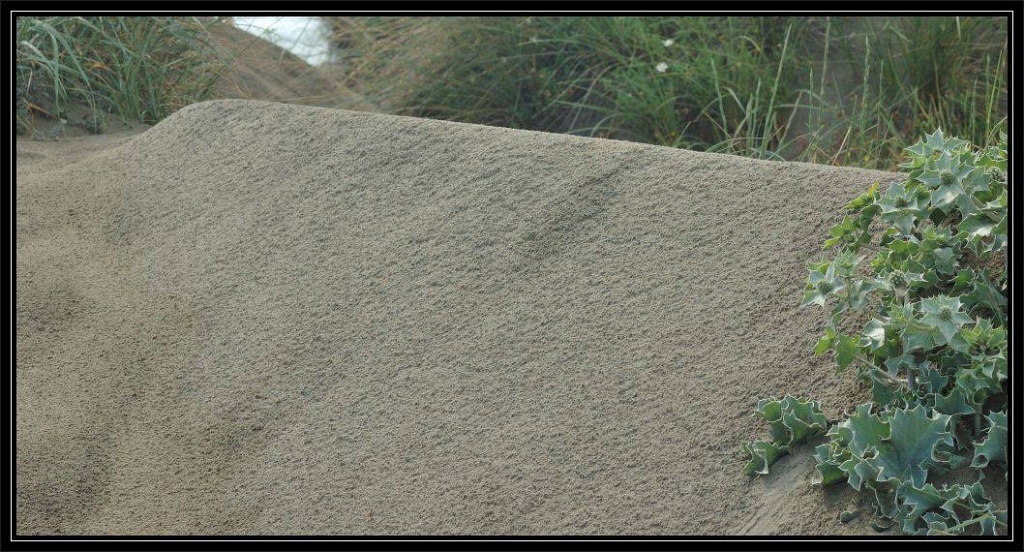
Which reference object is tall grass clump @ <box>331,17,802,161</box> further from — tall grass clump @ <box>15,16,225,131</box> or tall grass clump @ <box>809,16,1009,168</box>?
tall grass clump @ <box>15,16,225,131</box>

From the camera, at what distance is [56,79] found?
3.80m

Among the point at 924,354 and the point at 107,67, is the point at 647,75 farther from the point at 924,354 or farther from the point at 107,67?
the point at 924,354

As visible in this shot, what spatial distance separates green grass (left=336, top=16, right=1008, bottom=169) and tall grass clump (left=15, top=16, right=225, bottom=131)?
1174 mm

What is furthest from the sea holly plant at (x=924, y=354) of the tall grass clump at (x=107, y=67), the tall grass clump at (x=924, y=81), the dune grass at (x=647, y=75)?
the tall grass clump at (x=107, y=67)

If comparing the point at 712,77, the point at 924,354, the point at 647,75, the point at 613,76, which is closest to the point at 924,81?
the point at 712,77

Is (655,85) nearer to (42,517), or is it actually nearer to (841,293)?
(841,293)

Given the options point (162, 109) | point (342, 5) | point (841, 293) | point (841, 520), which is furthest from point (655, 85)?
point (841, 520)

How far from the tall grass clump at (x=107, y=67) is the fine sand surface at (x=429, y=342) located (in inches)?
47.3

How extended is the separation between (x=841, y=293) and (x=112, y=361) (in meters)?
1.79

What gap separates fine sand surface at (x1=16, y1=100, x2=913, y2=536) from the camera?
6.23 feet

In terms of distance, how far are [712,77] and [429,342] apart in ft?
8.54

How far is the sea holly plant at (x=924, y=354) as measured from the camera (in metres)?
1.60

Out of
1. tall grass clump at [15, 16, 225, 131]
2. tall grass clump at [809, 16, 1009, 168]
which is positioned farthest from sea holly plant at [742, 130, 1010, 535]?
tall grass clump at [15, 16, 225, 131]

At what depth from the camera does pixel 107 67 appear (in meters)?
4.17
